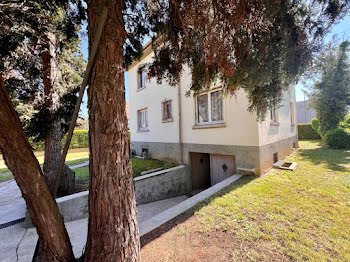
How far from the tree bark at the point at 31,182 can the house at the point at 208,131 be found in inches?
121

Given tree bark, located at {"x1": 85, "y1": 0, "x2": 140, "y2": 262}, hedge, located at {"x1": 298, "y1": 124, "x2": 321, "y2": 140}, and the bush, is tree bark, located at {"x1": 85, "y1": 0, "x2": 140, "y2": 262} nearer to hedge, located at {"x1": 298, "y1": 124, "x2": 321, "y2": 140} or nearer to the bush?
the bush

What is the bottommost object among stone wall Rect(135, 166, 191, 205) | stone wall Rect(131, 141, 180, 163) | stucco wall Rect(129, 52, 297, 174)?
stone wall Rect(135, 166, 191, 205)

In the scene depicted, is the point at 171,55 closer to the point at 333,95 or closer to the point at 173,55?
the point at 173,55

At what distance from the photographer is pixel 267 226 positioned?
11.8ft

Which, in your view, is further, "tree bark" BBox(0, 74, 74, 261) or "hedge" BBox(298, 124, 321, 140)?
"hedge" BBox(298, 124, 321, 140)

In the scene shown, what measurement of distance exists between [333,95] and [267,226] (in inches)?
521

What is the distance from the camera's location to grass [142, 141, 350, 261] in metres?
2.87

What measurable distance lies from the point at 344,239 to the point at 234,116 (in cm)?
469

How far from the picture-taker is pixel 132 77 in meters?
13.4

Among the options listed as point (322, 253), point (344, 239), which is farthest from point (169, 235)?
point (344, 239)

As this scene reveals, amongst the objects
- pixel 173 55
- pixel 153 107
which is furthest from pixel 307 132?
pixel 173 55

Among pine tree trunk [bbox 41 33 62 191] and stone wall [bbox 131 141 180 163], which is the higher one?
pine tree trunk [bbox 41 33 62 191]

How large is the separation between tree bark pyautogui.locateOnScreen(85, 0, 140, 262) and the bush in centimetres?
1416

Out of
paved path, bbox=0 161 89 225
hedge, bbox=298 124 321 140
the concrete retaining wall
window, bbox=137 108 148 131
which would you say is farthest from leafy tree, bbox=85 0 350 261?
hedge, bbox=298 124 321 140
